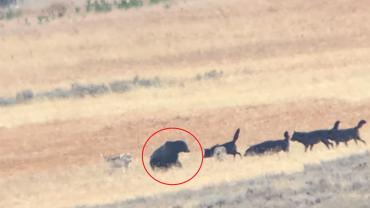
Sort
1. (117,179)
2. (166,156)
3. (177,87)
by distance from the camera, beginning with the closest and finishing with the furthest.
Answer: (117,179) → (166,156) → (177,87)

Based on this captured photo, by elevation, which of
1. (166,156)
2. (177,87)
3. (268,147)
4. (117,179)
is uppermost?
(177,87)

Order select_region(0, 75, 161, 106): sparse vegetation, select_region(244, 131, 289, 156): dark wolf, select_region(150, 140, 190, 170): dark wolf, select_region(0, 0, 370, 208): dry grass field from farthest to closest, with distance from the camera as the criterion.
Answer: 1. select_region(244, 131, 289, 156): dark wolf
2. select_region(150, 140, 190, 170): dark wolf
3. select_region(0, 75, 161, 106): sparse vegetation
4. select_region(0, 0, 370, 208): dry grass field

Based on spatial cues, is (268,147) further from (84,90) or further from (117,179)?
(84,90)

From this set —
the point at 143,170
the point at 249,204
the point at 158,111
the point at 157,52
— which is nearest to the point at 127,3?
the point at 157,52

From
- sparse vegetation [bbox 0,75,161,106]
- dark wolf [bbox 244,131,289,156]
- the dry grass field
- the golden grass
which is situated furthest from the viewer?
dark wolf [bbox 244,131,289,156]

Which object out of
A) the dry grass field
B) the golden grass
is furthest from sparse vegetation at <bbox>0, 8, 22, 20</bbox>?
the golden grass

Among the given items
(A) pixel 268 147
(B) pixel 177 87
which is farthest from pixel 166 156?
(A) pixel 268 147

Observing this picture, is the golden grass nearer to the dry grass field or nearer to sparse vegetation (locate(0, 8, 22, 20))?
the dry grass field

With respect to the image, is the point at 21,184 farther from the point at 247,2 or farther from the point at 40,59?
the point at 247,2

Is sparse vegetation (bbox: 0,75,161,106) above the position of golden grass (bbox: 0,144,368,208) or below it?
above
